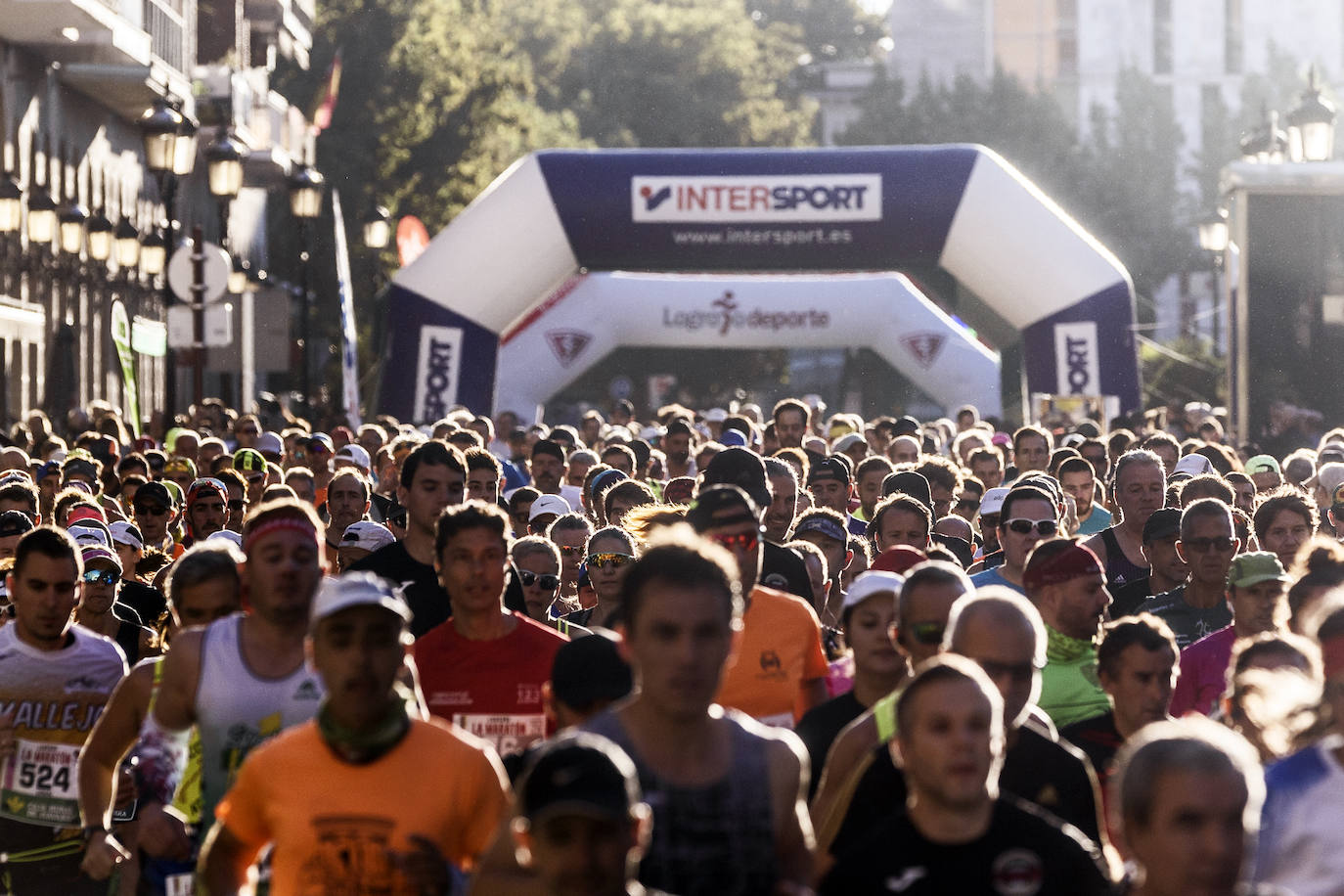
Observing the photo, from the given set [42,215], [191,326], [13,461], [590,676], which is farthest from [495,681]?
[42,215]

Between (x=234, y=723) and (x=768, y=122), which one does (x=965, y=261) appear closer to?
(x=234, y=723)

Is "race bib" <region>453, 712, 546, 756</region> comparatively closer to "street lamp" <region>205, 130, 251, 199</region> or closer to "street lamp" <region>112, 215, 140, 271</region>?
"street lamp" <region>205, 130, 251, 199</region>

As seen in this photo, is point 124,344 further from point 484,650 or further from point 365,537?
point 484,650

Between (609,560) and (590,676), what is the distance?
3.69m

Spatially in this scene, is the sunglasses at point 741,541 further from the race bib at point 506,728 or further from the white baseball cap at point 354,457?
the white baseball cap at point 354,457

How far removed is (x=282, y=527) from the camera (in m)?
6.02

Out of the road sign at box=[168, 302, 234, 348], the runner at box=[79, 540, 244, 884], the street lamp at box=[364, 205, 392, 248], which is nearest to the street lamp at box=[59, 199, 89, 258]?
the street lamp at box=[364, 205, 392, 248]

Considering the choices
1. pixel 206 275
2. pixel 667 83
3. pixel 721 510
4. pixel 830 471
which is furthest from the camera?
pixel 667 83

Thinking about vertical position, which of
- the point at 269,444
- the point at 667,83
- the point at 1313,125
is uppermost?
the point at 667,83

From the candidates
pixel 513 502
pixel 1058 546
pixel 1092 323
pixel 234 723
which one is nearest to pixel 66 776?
pixel 234 723

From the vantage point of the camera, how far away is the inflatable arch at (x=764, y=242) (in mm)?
21922

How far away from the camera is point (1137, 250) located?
231 ft

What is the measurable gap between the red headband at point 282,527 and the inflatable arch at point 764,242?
16202mm

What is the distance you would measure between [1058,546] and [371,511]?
5.99 m
